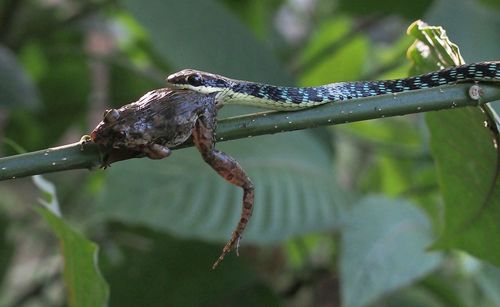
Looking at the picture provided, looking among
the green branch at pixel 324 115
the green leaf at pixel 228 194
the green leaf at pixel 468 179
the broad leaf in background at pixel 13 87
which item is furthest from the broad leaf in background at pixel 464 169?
the broad leaf in background at pixel 13 87

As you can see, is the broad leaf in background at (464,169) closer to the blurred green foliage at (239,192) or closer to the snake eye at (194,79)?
the blurred green foliage at (239,192)

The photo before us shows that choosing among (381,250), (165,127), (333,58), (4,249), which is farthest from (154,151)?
(333,58)

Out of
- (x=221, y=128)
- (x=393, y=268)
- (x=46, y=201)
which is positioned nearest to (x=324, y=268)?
(x=393, y=268)

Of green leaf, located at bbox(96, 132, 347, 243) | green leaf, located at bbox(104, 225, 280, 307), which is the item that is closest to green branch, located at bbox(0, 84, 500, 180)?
green leaf, located at bbox(96, 132, 347, 243)

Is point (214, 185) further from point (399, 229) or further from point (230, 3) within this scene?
point (230, 3)

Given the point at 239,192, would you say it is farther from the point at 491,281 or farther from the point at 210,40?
the point at 491,281

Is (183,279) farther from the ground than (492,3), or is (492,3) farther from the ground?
(492,3)
